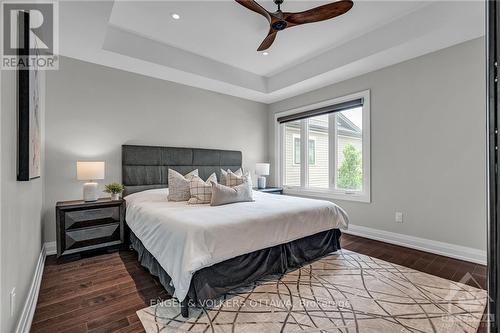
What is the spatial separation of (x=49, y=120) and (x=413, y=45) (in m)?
4.72

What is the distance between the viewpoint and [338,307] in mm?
1977

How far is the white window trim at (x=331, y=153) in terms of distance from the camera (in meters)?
3.87

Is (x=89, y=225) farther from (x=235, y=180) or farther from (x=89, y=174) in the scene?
(x=235, y=180)

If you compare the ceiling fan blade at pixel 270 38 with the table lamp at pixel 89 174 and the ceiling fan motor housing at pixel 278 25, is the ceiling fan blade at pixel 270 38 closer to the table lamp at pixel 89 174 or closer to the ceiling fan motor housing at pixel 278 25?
the ceiling fan motor housing at pixel 278 25

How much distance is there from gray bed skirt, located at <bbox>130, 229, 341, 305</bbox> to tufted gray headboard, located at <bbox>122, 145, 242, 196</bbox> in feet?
3.11

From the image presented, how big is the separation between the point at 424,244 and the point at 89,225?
171 inches

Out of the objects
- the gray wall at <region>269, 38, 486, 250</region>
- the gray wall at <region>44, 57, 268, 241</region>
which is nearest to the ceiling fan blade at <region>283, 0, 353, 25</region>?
the gray wall at <region>269, 38, 486, 250</region>

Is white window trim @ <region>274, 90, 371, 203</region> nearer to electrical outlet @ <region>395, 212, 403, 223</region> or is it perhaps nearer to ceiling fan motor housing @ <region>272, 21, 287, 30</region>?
electrical outlet @ <region>395, 212, 403, 223</region>

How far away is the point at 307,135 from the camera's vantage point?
5047 millimetres

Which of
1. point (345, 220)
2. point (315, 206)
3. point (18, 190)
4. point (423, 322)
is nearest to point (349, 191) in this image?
point (345, 220)

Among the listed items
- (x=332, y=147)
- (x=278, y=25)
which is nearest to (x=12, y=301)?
(x=278, y=25)

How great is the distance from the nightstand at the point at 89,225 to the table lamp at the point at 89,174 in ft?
0.33

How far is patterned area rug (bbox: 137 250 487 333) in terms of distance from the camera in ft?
5.74

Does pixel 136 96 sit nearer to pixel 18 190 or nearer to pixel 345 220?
pixel 18 190
